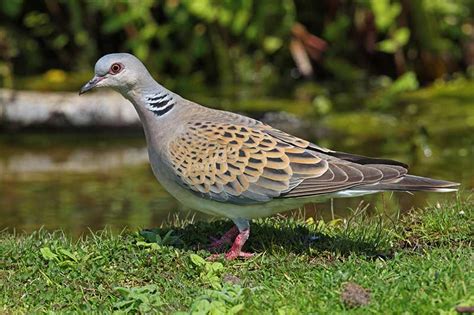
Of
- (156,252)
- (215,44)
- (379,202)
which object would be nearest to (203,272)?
(156,252)

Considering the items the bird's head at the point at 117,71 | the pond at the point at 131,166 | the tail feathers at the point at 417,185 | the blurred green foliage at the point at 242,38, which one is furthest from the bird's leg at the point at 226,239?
the blurred green foliage at the point at 242,38

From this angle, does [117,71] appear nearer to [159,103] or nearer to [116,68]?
[116,68]

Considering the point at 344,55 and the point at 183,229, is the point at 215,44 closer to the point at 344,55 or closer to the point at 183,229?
the point at 344,55

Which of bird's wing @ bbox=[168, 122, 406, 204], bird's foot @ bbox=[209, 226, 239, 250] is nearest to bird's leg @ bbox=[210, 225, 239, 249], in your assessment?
bird's foot @ bbox=[209, 226, 239, 250]

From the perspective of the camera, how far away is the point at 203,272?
606 centimetres

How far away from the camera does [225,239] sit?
6648mm

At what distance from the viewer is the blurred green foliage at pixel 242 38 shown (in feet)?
44.6

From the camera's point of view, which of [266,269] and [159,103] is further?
[159,103]

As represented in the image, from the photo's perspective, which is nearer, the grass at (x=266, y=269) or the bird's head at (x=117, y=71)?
the grass at (x=266, y=269)

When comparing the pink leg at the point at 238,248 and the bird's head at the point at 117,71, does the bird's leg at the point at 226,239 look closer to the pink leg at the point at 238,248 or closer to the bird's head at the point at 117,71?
the pink leg at the point at 238,248

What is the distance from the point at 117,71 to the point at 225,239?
4.23 ft

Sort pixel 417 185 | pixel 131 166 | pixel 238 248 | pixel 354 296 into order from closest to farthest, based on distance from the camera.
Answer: pixel 354 296, pixel 417 185, pixel 238 248, pixel 131 166

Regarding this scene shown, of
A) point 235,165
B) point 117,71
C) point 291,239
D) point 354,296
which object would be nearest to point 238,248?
point 291,239

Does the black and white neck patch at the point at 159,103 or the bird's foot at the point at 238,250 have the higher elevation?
the black and white neck patch at the point at 159,103
